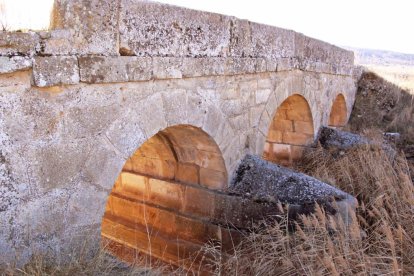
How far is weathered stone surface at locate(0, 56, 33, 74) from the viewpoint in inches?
79.7

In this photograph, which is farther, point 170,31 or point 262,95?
point 262,95

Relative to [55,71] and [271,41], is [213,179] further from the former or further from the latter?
[55,71]

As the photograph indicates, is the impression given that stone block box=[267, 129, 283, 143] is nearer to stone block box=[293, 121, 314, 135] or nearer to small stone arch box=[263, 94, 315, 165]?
small stone arch box=[263, 94, 315, 165]

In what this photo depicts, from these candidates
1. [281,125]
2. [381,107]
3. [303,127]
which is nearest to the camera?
[303,127]

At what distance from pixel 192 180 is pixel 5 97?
2.52 m

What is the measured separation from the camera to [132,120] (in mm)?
2842

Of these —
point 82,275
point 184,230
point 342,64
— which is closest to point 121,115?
point 82,275

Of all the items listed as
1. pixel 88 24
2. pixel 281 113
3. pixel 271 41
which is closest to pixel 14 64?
pixel 88 24

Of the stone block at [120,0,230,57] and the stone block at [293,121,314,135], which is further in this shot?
the stone block at [293,121,314,135]

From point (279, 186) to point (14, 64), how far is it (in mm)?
2860

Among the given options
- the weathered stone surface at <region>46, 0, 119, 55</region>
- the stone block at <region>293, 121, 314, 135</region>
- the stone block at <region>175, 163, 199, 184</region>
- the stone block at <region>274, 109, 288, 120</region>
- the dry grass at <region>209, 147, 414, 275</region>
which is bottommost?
the dry grass at <region>209, 147, 414, 275</region>

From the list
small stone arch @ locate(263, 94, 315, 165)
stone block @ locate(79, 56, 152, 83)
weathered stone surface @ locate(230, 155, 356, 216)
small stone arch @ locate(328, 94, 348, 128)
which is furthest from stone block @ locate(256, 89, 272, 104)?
small stone arch @ locate(328, 94, 348, 128)

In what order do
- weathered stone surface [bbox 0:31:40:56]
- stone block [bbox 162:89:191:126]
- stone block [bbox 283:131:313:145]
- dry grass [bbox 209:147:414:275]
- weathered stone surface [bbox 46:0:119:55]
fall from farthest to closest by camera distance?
1. stone block [bbox 283:131:313:145]
2. stone block [bbox 162:89:191:126]
3. dry grass [bbox 209:147:414:275]
4. weathered stone surface [bbox 46:0:119:55]
5. weathered stone surface [bbox 0:31:40:56]

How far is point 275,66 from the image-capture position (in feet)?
16.1
